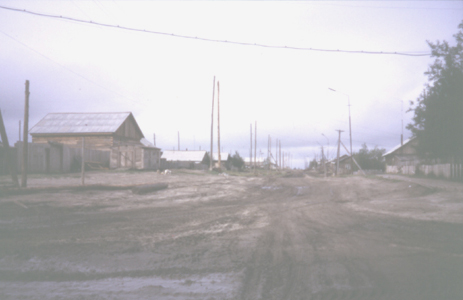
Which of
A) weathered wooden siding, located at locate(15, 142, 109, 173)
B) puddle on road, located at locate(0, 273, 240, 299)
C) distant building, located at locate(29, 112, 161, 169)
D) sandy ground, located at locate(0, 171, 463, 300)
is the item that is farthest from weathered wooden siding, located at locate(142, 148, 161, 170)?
puddle on road, located at locate(0, 273, 240, 299)

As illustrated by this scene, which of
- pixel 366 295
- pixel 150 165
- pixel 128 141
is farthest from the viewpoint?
pixel 128 141

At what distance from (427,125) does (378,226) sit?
2295 centimetres

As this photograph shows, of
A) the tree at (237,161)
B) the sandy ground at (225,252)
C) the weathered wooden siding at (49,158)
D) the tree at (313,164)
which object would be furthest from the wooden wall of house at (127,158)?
the tree at (313,164)

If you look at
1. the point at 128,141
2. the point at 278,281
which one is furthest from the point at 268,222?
the point at 128,141

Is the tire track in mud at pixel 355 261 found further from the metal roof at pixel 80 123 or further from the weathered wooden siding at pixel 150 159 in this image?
the metal roof at pixel 80 123

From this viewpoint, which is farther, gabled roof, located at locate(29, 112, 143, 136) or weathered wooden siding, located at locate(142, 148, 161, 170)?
gabled roof, located at locate(29, 112, 143, 136)

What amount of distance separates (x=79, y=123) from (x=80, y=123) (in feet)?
0.37

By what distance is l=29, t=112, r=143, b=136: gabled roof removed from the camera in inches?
1396

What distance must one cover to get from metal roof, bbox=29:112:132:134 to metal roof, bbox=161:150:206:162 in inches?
1480

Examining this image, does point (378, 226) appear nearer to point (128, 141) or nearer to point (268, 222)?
point (268, 222)

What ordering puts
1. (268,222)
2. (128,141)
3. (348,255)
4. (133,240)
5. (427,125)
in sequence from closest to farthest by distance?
(348,255) < (133,240) < (268,222) < (427,125) < (128,141)

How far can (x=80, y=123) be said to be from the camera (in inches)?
1442

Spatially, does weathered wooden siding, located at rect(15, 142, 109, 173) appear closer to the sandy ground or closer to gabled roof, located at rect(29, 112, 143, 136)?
gabled roof, located at rect(29, 112, 143, 136)

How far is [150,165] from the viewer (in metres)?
31.7
